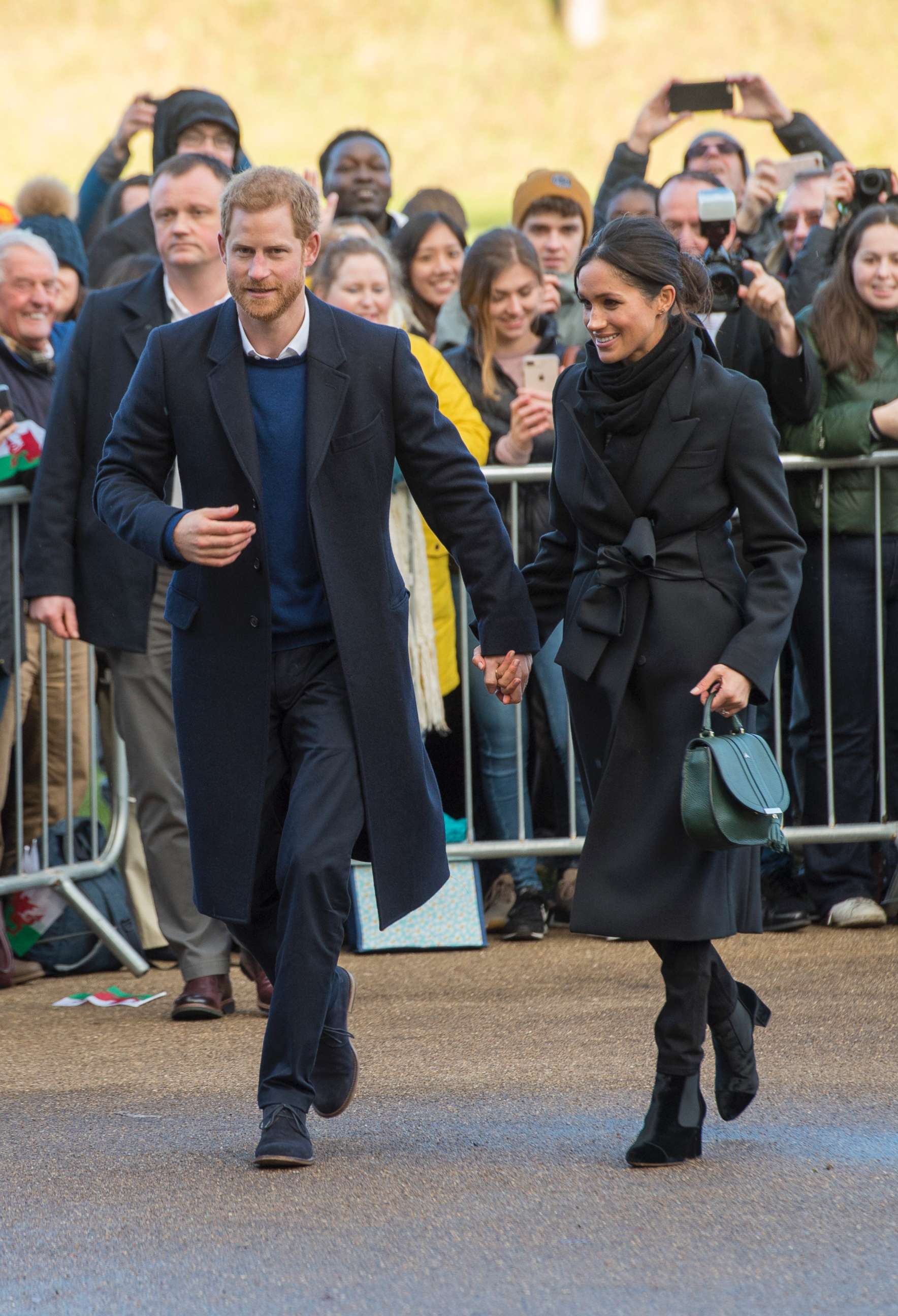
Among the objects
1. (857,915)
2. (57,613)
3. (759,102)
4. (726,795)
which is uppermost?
(759,102)

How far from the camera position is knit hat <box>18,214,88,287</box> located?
816 cm

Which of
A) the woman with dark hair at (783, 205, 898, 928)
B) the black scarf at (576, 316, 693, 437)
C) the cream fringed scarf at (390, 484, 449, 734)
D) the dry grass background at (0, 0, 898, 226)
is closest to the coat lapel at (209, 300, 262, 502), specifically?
the black scarf at (576, 316, 693, 437)

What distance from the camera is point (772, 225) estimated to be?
859 cm

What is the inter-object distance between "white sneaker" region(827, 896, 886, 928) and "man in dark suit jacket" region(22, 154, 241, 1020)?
6.75 ft

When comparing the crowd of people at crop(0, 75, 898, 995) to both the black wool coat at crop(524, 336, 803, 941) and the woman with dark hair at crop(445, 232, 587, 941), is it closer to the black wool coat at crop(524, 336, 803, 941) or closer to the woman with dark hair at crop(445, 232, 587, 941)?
the woman with dark hair at crop(445, 232, 587, 941)

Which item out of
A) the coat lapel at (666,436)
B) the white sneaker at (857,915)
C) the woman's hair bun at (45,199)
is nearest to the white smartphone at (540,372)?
the white sneaker at (857,915)

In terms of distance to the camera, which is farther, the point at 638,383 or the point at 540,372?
the point at 540,372

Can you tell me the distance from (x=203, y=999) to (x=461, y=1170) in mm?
1779

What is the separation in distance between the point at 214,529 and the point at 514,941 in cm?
306

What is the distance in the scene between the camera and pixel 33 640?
649 cm

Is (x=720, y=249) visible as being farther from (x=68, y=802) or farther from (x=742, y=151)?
(x=742, y=151)

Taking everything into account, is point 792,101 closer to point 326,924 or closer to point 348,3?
point 348,3

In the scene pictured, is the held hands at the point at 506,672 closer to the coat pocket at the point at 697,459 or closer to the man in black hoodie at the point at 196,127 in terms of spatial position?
the coat pocket at the point at 697,459

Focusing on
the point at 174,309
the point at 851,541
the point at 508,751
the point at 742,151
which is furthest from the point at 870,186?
the point at 174,309
